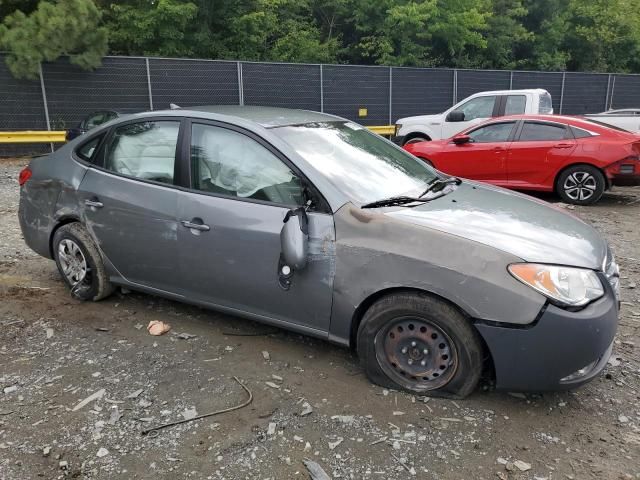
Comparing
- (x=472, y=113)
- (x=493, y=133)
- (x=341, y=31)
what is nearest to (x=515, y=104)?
(x=472, y=113)

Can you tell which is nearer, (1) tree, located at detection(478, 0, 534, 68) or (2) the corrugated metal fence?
(2) the corrugated metal fence

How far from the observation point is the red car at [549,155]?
8164 mm

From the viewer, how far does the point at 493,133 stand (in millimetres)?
9133

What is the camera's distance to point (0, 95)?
47.7 feet

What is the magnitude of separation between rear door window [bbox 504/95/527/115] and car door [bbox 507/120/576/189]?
3.15 meters

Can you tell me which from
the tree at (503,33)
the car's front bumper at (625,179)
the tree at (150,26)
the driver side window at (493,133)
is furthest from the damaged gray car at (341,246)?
the tree at (503,33)

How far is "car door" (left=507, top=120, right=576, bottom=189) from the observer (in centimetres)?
848

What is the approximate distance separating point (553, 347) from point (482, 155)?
22.1ft

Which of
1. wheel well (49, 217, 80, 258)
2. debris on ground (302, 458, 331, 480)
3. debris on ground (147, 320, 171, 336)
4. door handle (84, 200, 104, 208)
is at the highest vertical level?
door handle (84, 200, 104, 208)

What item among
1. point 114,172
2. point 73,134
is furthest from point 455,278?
point 73,134

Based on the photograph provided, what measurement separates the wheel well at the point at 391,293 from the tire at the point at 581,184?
609cm

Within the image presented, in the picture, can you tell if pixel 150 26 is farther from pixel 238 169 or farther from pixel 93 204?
pixel 238 169

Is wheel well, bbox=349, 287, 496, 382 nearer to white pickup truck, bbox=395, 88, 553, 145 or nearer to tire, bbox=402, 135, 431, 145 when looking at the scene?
white pickup truck, bbox=395, 88, 553, 145

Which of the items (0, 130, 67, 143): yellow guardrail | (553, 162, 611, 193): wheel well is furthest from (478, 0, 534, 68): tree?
(553, 162, 611, 193): wheel well
